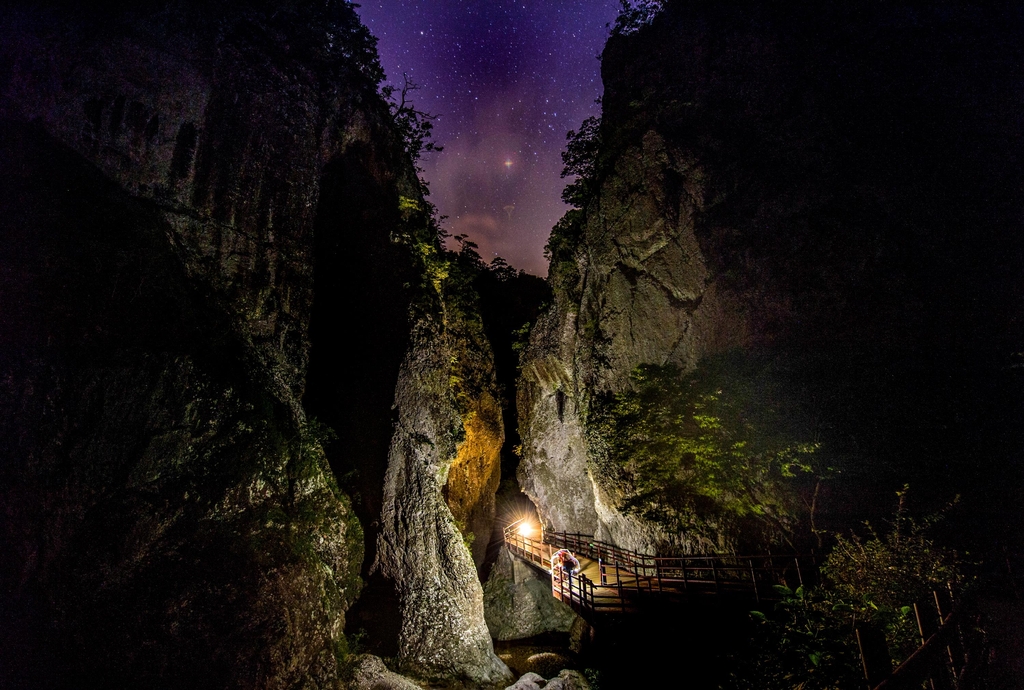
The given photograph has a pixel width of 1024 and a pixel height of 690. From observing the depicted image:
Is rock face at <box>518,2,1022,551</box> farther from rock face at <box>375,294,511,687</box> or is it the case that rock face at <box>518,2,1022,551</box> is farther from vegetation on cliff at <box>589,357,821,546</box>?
rock face at <box>375,294,511,687</box>

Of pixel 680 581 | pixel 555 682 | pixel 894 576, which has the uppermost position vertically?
pixel 894 576

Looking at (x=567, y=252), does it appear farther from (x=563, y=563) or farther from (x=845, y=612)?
(x=845, y=612)

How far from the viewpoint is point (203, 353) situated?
875 centimetres

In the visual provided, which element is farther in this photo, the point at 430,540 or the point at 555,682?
the point at 430,540

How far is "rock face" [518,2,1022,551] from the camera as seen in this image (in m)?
9.39

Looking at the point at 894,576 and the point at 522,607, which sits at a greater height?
the point at 894,576

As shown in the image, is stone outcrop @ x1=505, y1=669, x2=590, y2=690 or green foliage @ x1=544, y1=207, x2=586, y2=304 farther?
green foliage @ x1=544, y1=207, x2=586, y2=304

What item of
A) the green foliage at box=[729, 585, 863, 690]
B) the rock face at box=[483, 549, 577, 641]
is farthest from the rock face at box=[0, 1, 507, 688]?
the green foliage at box=[729, 585, 863, 690]

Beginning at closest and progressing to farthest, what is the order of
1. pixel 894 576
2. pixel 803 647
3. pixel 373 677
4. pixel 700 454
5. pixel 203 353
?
pixel 803 647 < pixel 894 576 < pixel 373 677 < pixel 203 353 < pixel 700 454

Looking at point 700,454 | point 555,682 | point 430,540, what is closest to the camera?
point 555,682

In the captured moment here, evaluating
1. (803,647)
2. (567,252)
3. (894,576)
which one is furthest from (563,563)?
(567,252)

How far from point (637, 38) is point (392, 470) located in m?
18.6

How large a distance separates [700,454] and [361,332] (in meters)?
10.7

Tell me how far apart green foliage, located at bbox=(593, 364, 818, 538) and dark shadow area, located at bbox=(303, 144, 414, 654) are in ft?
23.5
